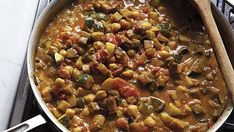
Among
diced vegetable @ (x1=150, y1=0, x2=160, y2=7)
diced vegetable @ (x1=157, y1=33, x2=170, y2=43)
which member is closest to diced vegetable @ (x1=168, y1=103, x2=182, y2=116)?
diced vegetable @ (x1=157, y1=33, x2=170, y2=43)

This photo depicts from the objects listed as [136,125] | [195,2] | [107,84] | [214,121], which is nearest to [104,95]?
[107,84]

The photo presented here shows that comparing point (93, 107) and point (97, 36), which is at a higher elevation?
point (97, 36)

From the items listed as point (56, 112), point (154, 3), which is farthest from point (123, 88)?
point (154, 3)

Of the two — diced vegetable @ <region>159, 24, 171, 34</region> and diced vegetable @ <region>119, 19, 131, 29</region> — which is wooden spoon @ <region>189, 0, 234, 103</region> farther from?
diced vegetable @ <region>119, 19, 131, 29</region>

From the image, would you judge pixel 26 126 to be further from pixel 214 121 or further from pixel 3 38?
pixel 214 121

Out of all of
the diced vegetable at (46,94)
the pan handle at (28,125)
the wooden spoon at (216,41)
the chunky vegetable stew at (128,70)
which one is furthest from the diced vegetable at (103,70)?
the wooden spoon at (216,41)

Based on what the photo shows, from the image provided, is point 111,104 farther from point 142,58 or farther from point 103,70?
point 142,58
